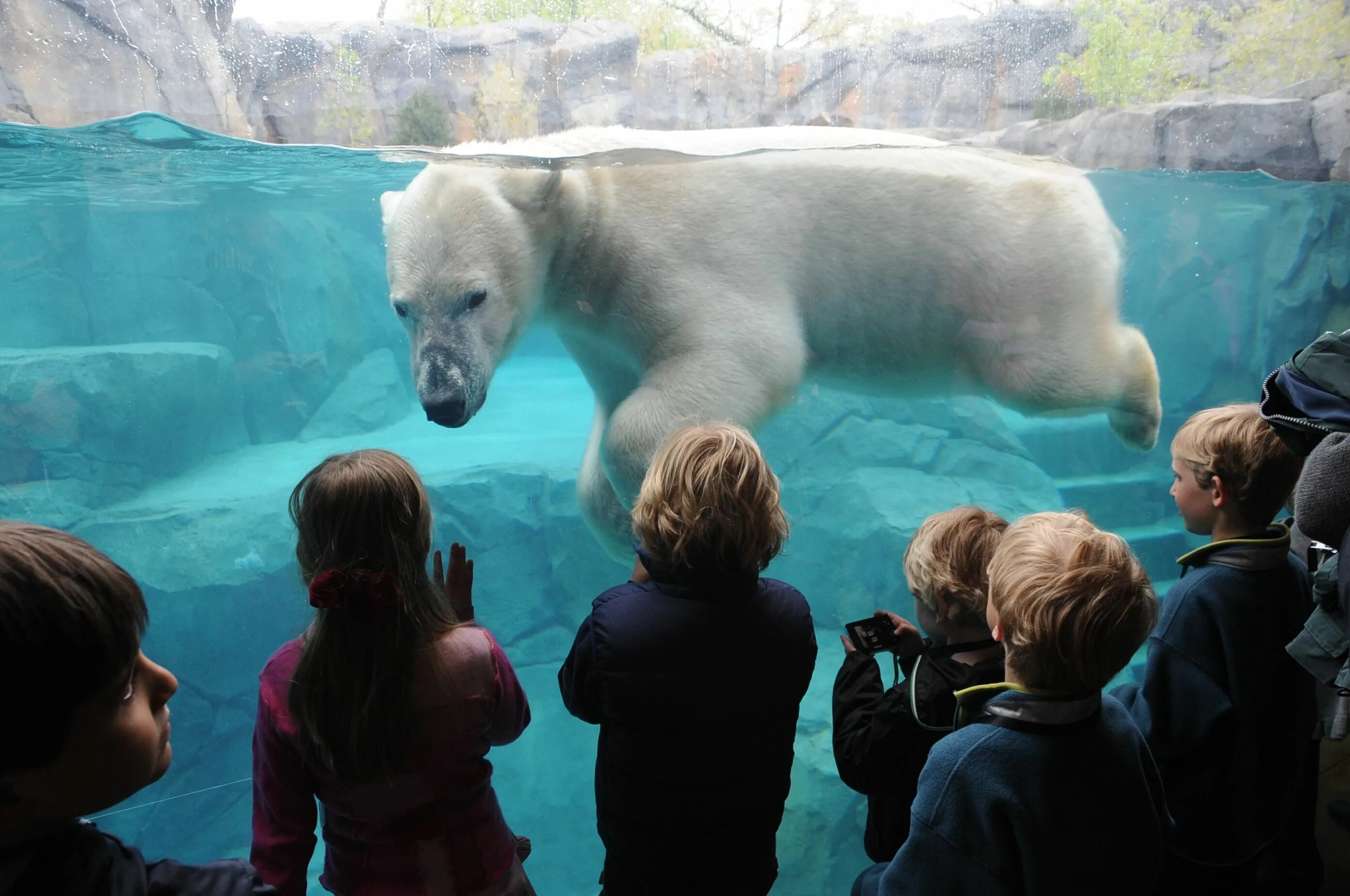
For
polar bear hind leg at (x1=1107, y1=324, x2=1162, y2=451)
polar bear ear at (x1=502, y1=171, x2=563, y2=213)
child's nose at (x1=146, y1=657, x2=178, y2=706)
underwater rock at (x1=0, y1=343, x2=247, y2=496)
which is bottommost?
underwater rock at (x1=0, y1=343, x2=247, y2=496)

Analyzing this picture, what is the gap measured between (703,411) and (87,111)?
2.60 m

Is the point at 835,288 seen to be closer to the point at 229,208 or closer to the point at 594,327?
the point at 594,327

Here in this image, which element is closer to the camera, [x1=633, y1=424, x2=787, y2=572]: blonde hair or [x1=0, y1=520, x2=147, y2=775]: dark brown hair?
[x1=0, y1=520, x2=147, y2=775]: dark brown hair

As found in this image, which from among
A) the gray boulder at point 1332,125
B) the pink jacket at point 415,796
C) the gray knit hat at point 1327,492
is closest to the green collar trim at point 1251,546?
the gray knit hat at point 1327,492

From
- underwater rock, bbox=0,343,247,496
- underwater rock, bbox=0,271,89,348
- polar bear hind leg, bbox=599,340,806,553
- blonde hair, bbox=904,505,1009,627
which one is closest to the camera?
blonde hair, bbox=904,505,1009,627

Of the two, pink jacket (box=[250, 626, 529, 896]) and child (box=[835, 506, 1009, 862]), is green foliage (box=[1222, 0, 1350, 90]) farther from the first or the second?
pink jacket (box=[250, 626, 529, 896])

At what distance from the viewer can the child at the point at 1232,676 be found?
5.63 feet

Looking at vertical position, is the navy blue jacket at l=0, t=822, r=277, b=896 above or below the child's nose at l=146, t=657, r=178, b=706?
below

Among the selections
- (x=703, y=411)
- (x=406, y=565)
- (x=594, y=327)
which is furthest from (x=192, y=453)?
(x=406, y=565)

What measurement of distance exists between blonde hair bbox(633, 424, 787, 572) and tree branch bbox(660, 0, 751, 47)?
2.18 meters

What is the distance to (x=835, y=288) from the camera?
2.97m

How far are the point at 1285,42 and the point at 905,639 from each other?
3.92 metres

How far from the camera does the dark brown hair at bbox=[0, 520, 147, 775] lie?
2.34 ft

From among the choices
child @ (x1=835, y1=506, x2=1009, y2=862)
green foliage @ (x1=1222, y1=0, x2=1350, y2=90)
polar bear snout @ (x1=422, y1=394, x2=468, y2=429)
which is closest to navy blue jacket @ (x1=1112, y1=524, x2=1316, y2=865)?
child @ (x1=835, y1=506, x2=1009, y2=862)
